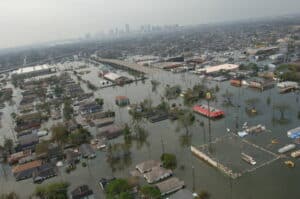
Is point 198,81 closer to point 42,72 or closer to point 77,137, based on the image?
point 77,137

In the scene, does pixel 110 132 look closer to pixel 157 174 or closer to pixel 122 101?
pixel 157 174

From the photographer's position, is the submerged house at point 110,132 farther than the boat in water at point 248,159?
Yes

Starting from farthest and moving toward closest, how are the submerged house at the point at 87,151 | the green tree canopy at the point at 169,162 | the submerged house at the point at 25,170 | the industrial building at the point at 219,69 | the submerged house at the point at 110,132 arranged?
the industrial building at the point at 219,69 → the submerged house at the point at 110,132 → the submerged house at the point at 87,151 → the submerged house at the point at 25,170 → the green tree canopy at the point at 169,162

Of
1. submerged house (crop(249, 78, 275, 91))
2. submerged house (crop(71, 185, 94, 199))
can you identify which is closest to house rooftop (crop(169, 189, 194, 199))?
submerged house (crop(71, 185, 94, 199))

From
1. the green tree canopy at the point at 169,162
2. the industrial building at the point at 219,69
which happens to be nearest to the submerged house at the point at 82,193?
the green tree canopy at the point at 169,162

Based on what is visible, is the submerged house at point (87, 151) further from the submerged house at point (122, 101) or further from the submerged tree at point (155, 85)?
the submerged tree at point (155, 85)

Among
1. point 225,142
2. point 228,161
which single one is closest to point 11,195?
point 228,161

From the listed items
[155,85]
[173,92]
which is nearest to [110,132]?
[173,92]

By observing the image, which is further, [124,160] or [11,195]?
[124,160]
